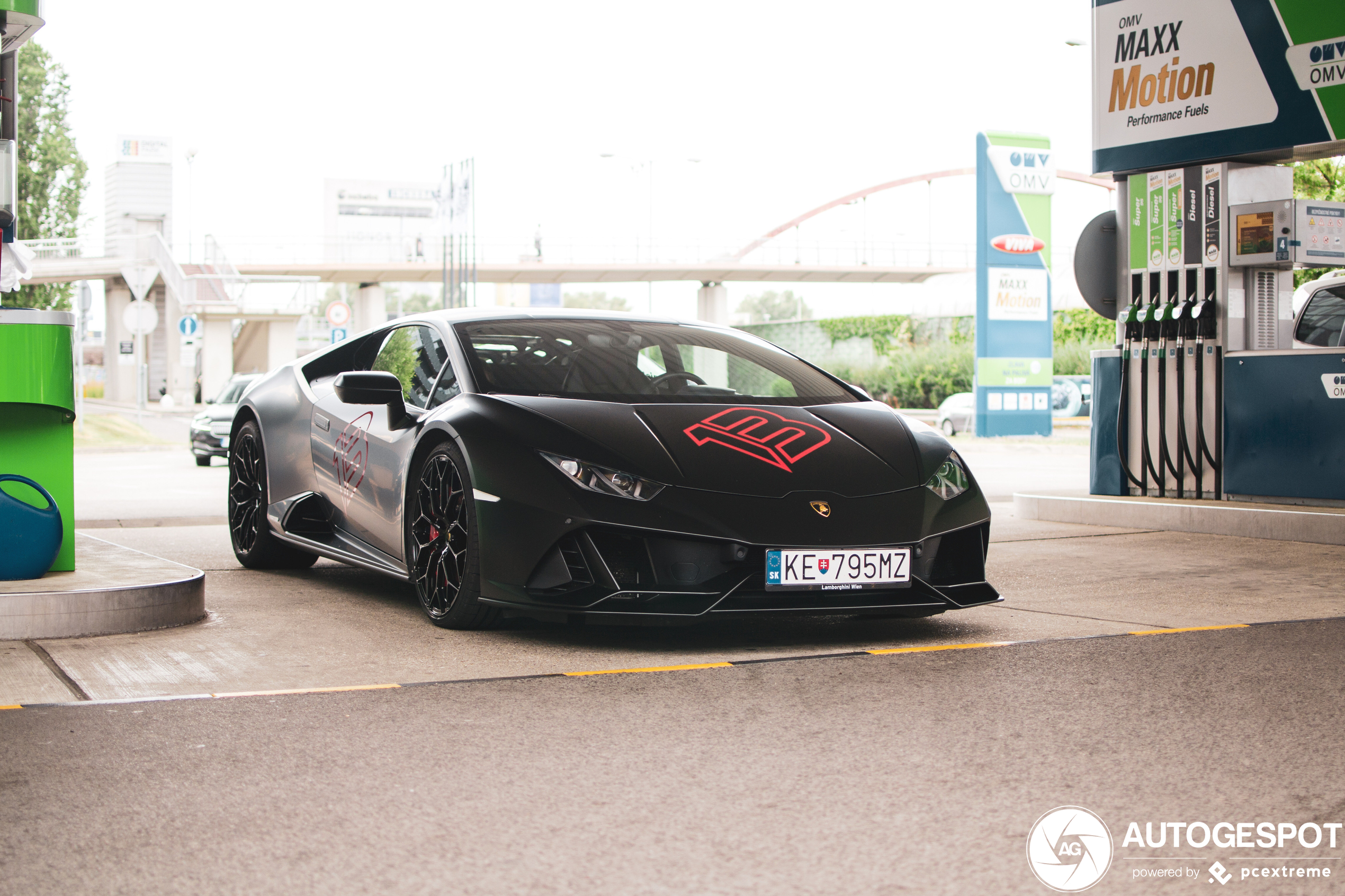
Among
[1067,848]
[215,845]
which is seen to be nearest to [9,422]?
[215,845]

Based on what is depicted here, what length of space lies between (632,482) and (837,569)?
772 mm

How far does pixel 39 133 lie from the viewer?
51.3 m

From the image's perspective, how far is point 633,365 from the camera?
226 inches

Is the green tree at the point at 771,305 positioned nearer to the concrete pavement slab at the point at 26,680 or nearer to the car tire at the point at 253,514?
the car tire at the point at 253,514

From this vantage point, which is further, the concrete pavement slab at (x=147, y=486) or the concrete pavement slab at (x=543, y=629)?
the concrete pavement slab at (x=147, y=486)

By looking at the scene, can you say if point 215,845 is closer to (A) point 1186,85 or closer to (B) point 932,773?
(B) point 932,773

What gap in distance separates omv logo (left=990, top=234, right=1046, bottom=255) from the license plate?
24.9 meters

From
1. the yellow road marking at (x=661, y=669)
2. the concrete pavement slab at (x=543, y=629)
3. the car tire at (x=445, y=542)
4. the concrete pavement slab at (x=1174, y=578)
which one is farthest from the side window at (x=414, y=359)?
the concrete pavement slab at (x=1174, y=578)

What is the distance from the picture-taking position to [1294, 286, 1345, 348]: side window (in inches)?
404

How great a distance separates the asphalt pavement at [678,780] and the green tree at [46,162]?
4989 cm

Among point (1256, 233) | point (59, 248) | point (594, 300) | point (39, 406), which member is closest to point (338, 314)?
point (59, 248)

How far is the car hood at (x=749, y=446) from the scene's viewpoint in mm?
4879

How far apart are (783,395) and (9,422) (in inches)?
121

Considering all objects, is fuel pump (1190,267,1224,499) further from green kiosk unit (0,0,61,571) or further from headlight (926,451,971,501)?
green kiosk unit (0,0,61,571)
